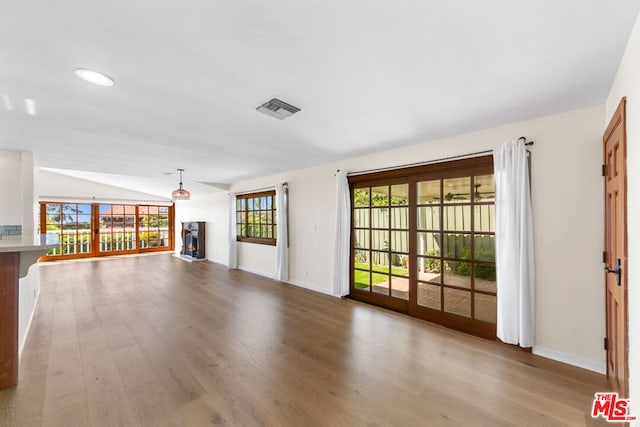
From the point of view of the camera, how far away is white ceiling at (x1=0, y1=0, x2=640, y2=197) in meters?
1.26

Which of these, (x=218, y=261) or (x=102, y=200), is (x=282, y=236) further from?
(x=102, y=200)

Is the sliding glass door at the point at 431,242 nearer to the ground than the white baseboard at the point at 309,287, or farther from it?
farther from it

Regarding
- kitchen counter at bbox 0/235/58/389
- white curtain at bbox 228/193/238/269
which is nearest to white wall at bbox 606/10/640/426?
kitchen counter at bbox 0/235/58/389

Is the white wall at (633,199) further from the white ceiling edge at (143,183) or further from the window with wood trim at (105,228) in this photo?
the window with wood trim at (105,228)

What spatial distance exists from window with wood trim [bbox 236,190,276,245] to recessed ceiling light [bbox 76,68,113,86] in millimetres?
4138

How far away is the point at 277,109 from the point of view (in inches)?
92.7

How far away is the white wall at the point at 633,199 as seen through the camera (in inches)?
52.9

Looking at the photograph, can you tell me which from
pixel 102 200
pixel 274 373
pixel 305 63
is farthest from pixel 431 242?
pixel 102 200

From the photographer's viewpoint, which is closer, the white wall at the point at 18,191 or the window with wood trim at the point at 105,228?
the white wall at the point at 18,191

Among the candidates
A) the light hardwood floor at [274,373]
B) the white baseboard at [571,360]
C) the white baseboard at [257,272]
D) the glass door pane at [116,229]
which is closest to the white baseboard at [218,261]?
the white baseboard at [257,272]

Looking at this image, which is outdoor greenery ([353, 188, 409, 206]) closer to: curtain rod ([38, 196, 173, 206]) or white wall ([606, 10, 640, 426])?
white wall ([606, 10, 640, 426])

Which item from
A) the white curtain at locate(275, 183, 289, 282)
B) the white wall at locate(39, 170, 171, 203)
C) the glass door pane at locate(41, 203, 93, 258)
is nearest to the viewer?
the white curtain at locate(275, 183, 289, 282)

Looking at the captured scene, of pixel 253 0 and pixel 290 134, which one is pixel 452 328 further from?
pixel 253 0

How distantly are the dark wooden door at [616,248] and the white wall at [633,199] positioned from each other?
0.33 feet
